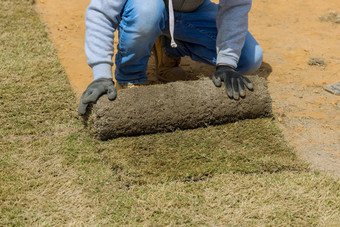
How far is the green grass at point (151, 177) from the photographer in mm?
2324

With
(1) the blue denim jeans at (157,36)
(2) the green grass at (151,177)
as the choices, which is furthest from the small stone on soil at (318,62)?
(2) the green grass at (151,177)

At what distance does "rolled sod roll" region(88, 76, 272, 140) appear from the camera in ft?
9.45

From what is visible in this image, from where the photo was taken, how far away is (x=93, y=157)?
2.78 metres

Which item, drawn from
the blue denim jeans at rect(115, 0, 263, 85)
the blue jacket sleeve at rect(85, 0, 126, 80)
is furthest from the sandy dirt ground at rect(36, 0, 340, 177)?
the blue jacket sleeve at rect(85, 0, 126, 80)

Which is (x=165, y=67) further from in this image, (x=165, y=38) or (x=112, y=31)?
(x=112, y=31)

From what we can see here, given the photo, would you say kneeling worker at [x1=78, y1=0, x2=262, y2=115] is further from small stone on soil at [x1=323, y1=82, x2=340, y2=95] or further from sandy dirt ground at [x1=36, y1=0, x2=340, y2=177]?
small stone on soil at [x1=323, y1=82, x2=340, y2=95]

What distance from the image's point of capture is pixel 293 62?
4262 mm

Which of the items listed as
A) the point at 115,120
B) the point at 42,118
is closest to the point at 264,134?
the point at 115,120

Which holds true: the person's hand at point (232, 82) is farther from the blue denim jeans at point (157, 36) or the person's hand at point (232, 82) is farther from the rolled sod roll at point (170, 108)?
the blue denim jeans at point (157, 36)

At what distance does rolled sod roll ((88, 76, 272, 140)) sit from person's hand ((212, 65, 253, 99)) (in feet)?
0.12

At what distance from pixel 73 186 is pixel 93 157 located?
0.30 meters

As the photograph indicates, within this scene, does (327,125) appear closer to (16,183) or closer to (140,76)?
(140,76)

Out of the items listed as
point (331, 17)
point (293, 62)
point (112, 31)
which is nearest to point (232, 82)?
point (112, 31)

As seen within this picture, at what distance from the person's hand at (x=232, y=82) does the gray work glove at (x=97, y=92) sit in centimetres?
76
